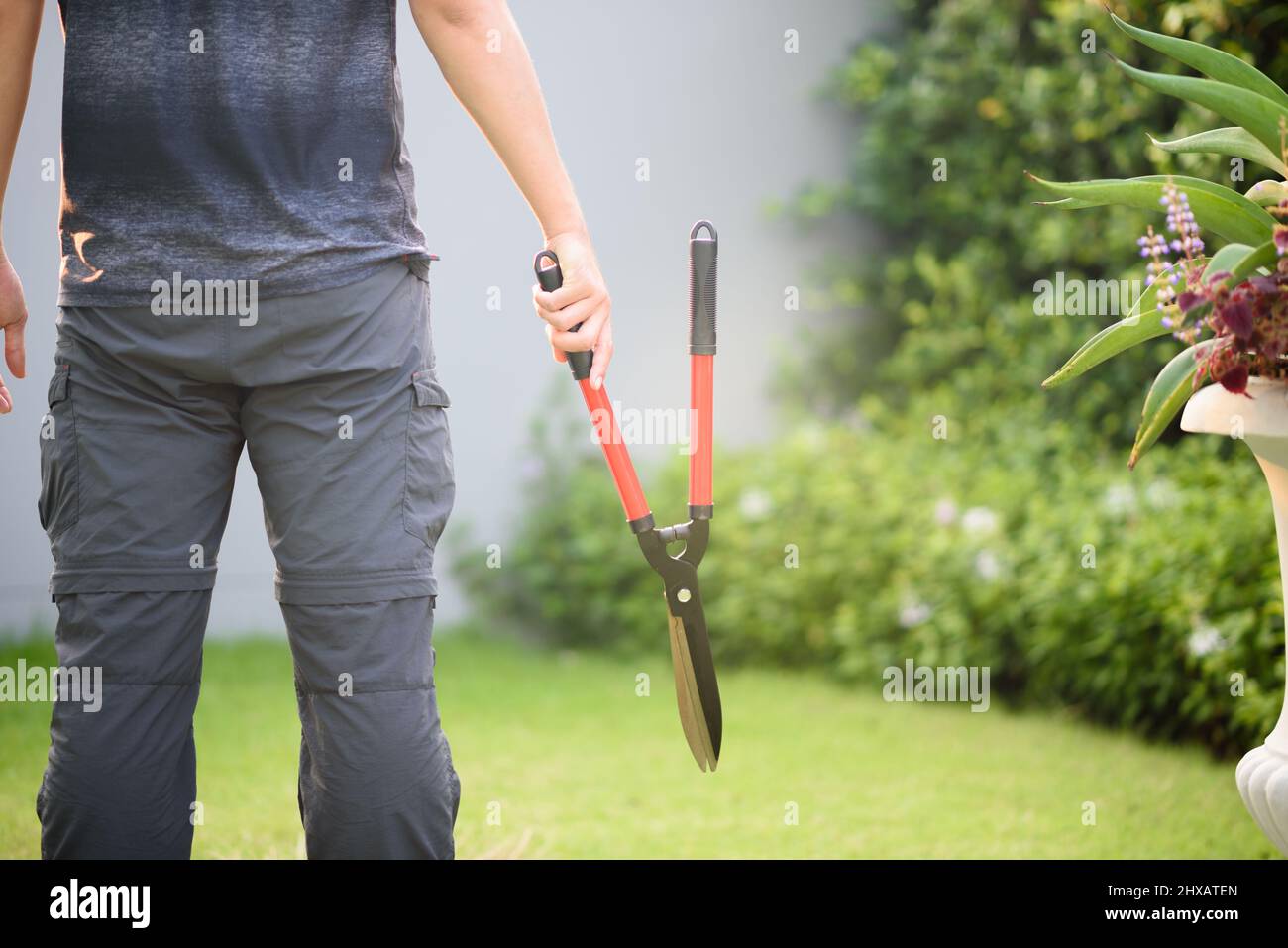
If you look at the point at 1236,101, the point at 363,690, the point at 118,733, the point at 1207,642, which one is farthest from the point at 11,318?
the point at 1207,642

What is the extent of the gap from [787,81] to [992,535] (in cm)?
232

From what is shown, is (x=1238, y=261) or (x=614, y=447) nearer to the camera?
(x=1238, y=261)

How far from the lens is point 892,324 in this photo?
521cm

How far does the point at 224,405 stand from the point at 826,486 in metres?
2.91

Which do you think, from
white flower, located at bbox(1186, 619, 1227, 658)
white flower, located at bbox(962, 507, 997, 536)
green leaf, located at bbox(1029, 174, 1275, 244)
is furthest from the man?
white flower, located at bbox(962, 507, 997, 536)

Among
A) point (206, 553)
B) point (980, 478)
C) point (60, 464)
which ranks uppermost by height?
point (60, 464)

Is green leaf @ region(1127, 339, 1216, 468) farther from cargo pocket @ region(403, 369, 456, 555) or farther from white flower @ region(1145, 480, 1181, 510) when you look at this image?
white flower @ region(1145, 480, 1181, 510)

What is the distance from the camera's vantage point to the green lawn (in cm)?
263

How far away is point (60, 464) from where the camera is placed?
4.60ft

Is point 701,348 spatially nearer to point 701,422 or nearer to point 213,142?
point 701,422

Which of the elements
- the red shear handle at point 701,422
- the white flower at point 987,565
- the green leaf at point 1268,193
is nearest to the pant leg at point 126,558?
the red shear handle at point 701,422

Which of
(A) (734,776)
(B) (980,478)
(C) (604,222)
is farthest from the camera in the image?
(C) (604,222)

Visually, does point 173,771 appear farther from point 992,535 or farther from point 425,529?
point 992,535

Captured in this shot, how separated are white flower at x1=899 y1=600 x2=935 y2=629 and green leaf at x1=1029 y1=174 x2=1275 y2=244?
2172 mm
